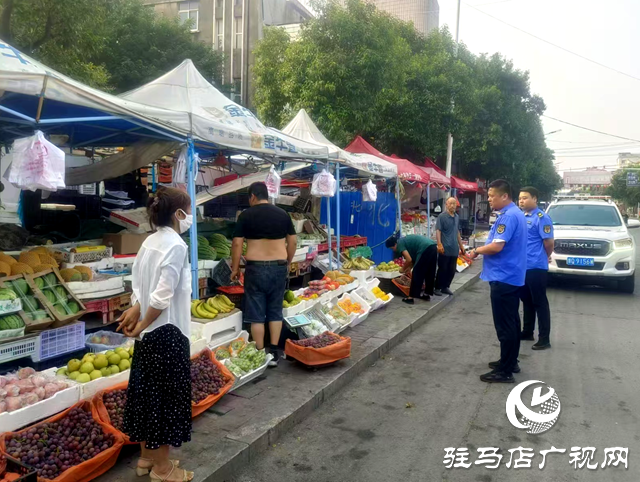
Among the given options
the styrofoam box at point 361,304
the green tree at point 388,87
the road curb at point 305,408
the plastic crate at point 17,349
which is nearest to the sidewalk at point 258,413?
the road curb at point 305,408

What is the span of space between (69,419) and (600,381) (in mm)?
5245

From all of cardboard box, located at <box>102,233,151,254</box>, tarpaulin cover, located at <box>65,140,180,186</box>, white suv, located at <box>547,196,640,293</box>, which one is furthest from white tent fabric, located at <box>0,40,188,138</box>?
white suv, located at <box>547,196,640,293</box>

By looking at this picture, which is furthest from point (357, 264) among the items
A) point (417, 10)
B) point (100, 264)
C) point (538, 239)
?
point (417, 10)

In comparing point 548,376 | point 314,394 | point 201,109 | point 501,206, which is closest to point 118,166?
point 201,109

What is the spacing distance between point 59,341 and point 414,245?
19.8ft

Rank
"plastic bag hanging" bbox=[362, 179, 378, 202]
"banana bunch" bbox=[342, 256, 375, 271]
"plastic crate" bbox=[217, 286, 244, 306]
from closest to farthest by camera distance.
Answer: "plastic crate" bbox=[217, 286, 244, 306] < "banana bunch" bbox=[342, 256, 375, 271] < "plastic bag hanging" bbox=[362, 179, 378, 202]

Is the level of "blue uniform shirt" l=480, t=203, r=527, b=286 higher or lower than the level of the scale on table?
higher

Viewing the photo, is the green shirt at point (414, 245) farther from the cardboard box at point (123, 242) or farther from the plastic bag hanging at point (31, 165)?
the plastic bag hanging at point (31, 165)

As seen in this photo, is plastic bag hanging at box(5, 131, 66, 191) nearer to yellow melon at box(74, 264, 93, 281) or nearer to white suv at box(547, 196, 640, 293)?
yellow melon at box(74, 264, 93, 281)

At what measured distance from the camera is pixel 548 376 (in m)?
5.71

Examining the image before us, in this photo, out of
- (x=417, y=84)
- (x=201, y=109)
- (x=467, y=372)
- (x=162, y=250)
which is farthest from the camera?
(x=417, y=84)

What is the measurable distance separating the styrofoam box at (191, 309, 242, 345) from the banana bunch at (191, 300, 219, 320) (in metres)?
0.08

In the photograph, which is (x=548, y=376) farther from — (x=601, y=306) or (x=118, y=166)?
(x=118, y=166)

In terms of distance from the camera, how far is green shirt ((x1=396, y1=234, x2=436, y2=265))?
9.01 metres
